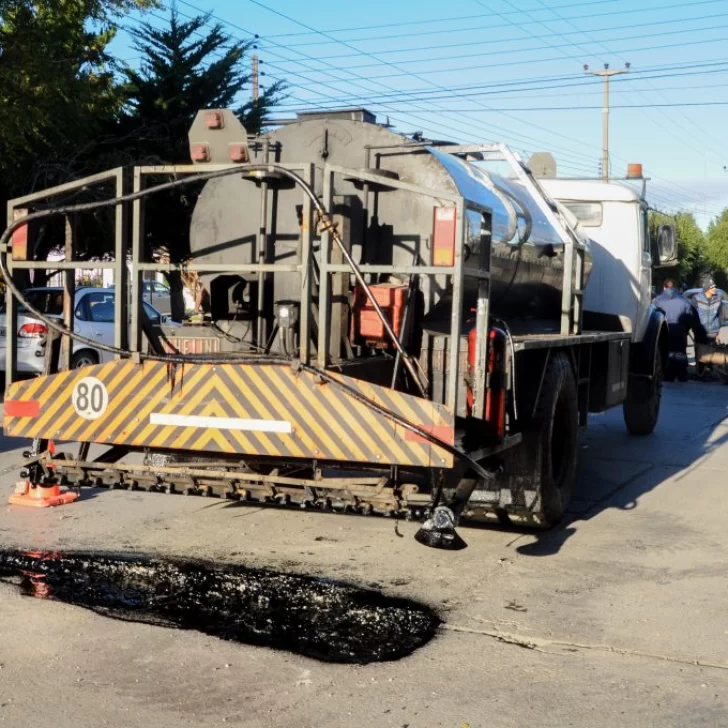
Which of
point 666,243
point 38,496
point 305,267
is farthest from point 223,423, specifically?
point 666,243

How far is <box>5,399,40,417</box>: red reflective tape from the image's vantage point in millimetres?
6160

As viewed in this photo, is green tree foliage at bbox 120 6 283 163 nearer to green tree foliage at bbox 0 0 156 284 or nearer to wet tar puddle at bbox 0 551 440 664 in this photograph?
green tree foliage at bbox 0 0 156 284

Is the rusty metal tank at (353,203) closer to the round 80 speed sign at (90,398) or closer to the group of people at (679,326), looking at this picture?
the round 80 speed sign at (90,398)

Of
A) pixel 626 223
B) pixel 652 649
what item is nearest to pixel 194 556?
pixel 652 649

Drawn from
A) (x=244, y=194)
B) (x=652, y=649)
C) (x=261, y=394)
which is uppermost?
(x=244, y=194)

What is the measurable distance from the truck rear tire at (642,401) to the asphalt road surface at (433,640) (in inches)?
144

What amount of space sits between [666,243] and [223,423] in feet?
24.1

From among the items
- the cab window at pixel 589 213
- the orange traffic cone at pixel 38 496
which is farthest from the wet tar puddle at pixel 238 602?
the cab window at pixel 589 213

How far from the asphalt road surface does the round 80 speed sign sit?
1.06 metres

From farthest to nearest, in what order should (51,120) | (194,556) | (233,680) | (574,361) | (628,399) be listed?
(51,120) → (628,399) → (574,361) → (194,556) → (233,680)

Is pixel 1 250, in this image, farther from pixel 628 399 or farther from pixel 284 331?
pixel 628 399

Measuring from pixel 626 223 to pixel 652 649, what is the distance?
686 cm

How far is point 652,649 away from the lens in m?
5.14

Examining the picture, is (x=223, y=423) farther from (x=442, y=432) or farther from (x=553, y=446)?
(x=553, y=446)
